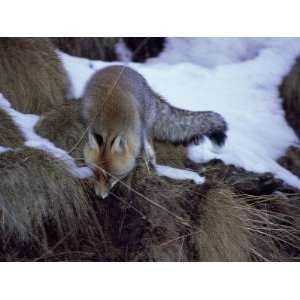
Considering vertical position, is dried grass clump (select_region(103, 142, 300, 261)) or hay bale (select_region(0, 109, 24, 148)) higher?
hay bale (select_region(0, 109, 24, 148))

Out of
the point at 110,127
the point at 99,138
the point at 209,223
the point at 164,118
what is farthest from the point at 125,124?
the point at 209,223

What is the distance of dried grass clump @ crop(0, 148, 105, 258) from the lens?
12.4 ft

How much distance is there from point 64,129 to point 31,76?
0.43 m

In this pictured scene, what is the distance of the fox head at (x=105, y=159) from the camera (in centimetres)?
373

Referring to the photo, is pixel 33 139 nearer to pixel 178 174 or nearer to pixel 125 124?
pixel 125 124

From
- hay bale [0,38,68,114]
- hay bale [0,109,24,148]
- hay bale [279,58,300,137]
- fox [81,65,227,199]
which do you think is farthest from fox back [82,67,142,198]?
hay bale [279,58,300,137]

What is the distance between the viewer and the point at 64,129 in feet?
12.7

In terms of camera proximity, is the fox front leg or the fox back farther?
the fox front leg

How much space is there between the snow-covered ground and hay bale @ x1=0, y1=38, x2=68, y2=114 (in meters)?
0.09

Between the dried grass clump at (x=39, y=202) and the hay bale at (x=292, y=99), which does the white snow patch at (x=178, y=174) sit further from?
the hay bale at (x=292, y=99)

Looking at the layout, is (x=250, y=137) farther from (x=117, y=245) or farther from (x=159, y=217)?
(x=117, y=245)

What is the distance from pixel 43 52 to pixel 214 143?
4.12 ft

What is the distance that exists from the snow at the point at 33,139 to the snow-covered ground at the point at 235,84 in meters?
0.36

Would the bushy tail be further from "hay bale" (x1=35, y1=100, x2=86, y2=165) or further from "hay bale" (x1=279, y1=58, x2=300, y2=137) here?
"hay bale" (x1=35, y1=100, x2=86, y2=165)
